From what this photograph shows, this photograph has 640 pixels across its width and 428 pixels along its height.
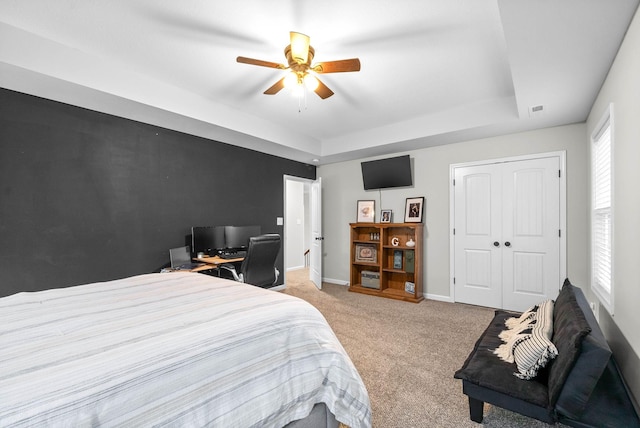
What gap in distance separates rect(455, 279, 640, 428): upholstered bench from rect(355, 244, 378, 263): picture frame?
3.17 meters

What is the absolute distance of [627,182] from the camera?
1808 millimetres

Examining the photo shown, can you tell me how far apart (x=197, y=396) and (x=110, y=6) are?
8.09 feet

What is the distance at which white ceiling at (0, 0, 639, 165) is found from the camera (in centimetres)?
194

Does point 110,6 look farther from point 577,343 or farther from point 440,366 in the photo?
point 440,366

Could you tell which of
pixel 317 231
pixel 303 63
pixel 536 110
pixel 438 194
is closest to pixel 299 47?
pixel 303 63

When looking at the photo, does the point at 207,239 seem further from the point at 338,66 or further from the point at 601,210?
the point at 601,210

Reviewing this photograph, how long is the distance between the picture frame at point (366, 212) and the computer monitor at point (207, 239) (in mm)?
2436

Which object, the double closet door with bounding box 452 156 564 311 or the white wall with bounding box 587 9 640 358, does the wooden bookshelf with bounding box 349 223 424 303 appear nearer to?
the double closet door with bounding box 452 156 564 311

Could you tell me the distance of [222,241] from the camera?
4004 millimetres

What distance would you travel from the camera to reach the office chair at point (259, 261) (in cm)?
313

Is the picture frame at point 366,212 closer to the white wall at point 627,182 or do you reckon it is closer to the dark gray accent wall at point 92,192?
the dark gray accent wall at point 92,192

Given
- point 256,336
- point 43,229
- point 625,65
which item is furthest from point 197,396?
point 625,65

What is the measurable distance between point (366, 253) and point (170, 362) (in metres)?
4.39

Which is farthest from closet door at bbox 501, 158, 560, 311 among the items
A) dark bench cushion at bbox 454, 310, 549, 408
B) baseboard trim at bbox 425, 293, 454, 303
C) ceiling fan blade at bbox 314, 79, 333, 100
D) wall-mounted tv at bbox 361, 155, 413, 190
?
ceiling fan blade at bbox 314, 79, 333, 100
